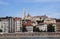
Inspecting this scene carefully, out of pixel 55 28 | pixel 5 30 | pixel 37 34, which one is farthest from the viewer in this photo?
pixel 55 28

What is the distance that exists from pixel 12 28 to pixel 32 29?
7900 millimetres

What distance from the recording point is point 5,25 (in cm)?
10275

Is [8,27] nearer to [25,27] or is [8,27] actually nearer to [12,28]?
[12,28]

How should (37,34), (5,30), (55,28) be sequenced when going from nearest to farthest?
(37,34), (5,30), (55,28)

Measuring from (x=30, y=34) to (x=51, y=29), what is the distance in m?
12.8

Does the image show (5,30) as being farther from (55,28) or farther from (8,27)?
(55,28)

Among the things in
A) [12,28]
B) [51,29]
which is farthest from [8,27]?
[51,29]

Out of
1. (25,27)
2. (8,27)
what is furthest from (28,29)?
(8,27)

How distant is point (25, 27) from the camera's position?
4210 inches

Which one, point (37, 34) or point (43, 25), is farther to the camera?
point (43, 25)

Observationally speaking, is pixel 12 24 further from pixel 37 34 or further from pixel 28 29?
pixel 37 34

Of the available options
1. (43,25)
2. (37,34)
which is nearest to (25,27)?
(43,25)

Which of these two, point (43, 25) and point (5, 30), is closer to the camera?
point (5, 30)

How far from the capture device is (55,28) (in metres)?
109
